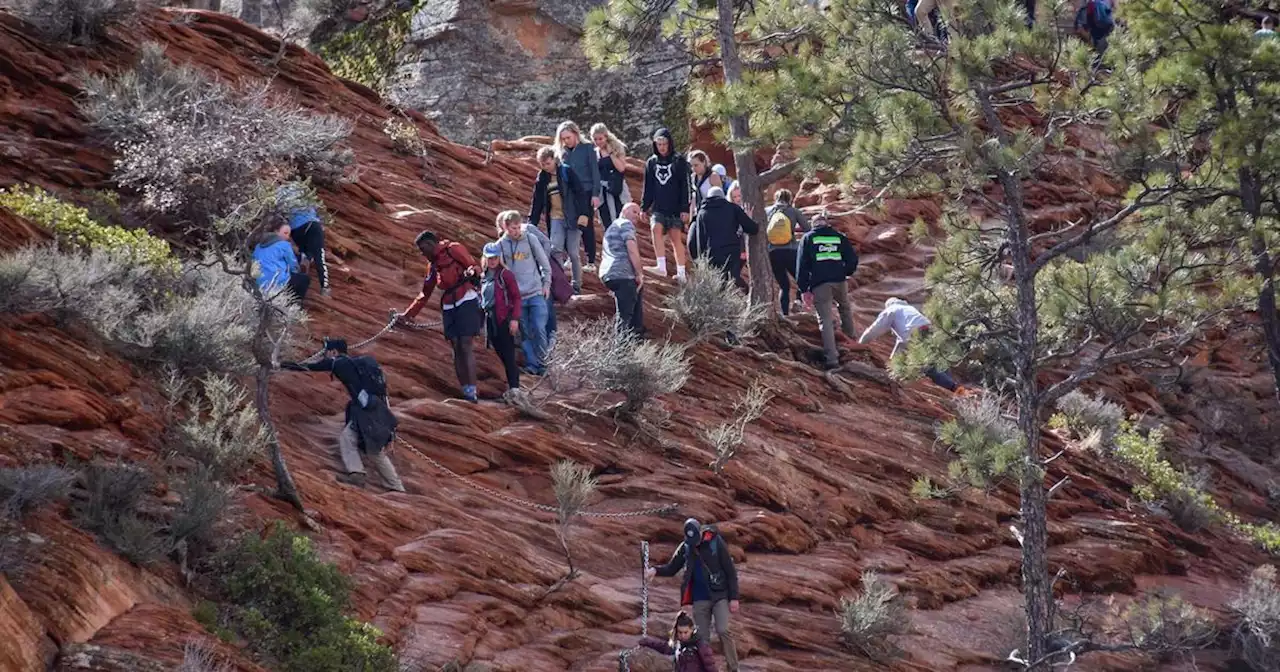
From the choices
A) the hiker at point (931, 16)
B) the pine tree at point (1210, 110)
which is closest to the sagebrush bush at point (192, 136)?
the hiker at point (931, 16)

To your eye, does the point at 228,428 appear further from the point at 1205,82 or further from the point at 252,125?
the point at 1205,82

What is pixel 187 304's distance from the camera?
13992 mm

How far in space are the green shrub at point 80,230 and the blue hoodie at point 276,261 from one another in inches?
36.6

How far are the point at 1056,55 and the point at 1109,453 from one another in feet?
28.5

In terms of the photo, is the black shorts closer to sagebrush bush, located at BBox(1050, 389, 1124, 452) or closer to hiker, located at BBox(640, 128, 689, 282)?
hiker, located at BBox(640, 128, 689, 282)

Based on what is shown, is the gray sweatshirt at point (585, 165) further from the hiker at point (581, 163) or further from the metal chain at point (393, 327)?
the metal chain at point (393, 327)

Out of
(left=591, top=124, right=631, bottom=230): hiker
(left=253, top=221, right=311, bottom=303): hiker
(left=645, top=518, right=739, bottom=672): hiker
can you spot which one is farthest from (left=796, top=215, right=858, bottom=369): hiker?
(left=645, top=518, right=739, bottom=672): hiker

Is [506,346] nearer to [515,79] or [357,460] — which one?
[357,460]

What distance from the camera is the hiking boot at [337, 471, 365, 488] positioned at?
545 inches

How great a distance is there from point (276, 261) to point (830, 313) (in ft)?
23.7

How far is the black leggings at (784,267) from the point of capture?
21.2 m

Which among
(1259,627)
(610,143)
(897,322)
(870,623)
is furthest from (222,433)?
(1259,627)

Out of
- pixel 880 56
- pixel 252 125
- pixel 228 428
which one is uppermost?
pixel 880 56

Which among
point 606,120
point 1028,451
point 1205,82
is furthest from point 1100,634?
point 606,120
